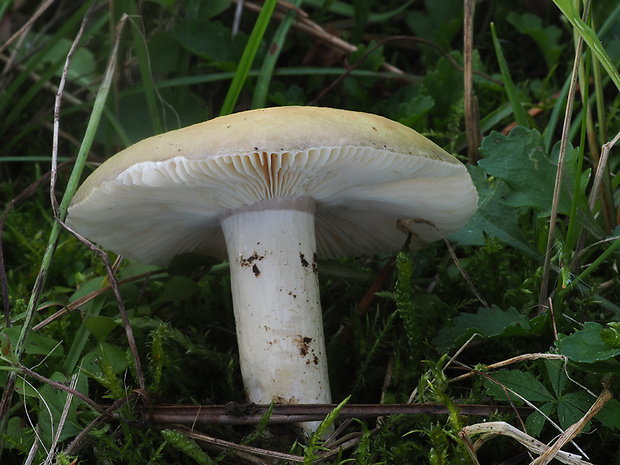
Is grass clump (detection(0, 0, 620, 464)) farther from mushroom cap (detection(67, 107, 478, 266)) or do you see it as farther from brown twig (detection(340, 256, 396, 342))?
mushroom cap (detection(67, 107, 478, 266))

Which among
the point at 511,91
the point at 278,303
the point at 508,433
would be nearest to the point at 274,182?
the point at 278,303

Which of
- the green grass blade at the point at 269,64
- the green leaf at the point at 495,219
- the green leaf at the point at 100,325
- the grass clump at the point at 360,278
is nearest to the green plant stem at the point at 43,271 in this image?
the grass clump at the point at 360,278

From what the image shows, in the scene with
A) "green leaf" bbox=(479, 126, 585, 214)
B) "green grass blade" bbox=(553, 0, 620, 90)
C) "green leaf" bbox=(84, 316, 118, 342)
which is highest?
"green grass blade" bbox=(553, 0, 620, 90)

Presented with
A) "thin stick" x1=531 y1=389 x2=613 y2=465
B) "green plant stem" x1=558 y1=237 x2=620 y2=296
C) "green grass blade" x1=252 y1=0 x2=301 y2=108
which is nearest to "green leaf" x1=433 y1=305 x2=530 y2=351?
"green plant stem" x1=558 y1=237 x2=620 y2=296

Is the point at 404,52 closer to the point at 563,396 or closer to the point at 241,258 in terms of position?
the point at 241,258

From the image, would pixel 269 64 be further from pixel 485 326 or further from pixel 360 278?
pixel 485 326

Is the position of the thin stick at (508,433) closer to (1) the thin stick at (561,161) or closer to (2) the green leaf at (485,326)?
(2) the green leaf at (485,326)
